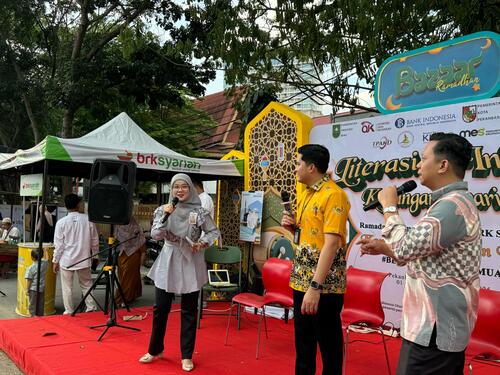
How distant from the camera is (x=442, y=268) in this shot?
1929mm

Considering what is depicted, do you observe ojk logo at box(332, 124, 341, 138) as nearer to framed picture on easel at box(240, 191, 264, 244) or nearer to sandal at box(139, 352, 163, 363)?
framed picture on easel at box(240, 191, 264, 244)

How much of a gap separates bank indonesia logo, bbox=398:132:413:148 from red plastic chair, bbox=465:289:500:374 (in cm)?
201

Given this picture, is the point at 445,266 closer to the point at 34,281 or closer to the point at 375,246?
the point at 375,246

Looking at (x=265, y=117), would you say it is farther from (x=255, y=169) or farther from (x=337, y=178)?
(x=337, y=178)

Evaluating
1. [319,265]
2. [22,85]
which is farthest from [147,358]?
[22,85]

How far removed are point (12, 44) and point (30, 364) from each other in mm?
12096

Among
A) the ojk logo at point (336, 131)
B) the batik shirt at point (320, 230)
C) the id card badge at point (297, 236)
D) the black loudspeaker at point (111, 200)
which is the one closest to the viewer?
the batik shirt at point (320, 230)

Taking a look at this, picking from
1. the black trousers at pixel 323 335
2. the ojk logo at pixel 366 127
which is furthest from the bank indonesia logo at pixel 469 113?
the black trousers at pixel 323 335

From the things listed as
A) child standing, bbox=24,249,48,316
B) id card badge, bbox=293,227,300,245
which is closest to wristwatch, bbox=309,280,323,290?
id card badge, bbox=293,227,300,245

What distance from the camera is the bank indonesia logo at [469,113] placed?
4.43m

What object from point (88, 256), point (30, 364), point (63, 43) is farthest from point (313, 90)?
point (63, 43)

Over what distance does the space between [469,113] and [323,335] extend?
2.78 metres

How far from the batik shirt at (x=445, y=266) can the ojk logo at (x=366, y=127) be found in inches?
138

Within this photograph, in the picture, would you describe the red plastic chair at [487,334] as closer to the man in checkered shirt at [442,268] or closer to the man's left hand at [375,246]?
the man in checkered shirt at [442,268]
